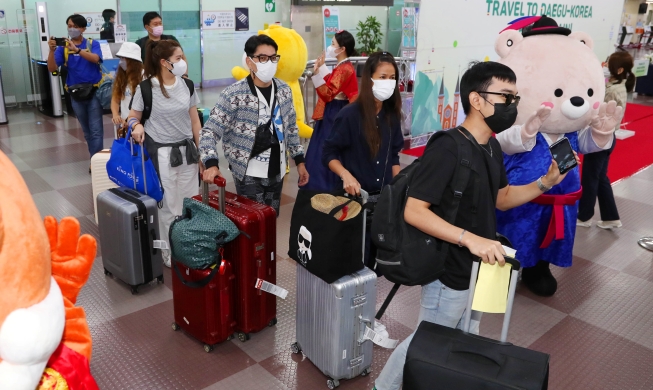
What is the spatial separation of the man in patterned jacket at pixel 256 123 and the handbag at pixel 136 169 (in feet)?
1.92

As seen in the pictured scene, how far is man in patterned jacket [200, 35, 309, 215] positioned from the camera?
3291 mm

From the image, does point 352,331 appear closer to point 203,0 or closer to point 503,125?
point 503,125

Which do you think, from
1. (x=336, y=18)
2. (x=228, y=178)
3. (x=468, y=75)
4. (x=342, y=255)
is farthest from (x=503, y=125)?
(x=336, y=18)

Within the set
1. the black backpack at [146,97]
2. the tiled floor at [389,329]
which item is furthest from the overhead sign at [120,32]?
the black backpack at [146,97]

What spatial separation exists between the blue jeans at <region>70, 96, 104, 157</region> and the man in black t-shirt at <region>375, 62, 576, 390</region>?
15.2 ft

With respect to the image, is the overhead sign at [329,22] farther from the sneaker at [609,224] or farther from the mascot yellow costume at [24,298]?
the mascot yellow costume at [24,298]

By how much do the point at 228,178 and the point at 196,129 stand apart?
2.23 metres

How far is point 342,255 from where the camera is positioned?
8.57ft

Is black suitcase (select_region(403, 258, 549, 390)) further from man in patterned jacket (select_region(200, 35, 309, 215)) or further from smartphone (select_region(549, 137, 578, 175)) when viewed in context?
man in patterned jacket (select_region(200, 35, 309, 215))

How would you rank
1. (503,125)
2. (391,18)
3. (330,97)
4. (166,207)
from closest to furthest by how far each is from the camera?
(503,125)
(166,207)
(330,97)
(391,18)

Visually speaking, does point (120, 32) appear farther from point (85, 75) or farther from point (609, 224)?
point (609, 224)

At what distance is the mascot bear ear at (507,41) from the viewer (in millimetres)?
3719

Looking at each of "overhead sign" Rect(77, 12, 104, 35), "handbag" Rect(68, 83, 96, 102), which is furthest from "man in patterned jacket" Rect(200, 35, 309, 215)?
"overhead sign" Rect(77, 12, 104, 35)

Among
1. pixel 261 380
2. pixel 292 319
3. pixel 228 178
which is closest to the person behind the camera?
pixel 261 380
